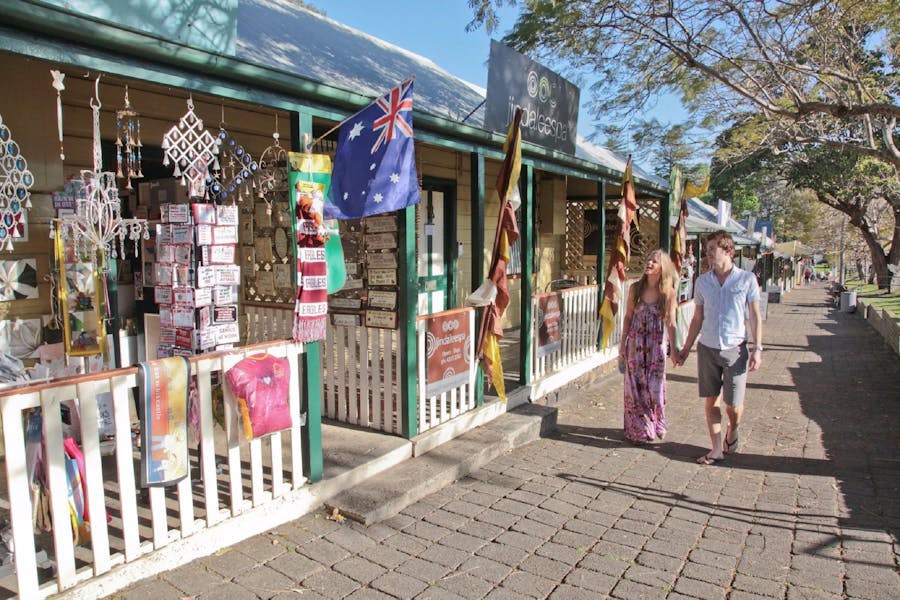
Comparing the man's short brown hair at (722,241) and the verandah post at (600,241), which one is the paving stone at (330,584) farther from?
the verandah post at (600,241)

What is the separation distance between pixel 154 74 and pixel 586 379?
6.45 metres

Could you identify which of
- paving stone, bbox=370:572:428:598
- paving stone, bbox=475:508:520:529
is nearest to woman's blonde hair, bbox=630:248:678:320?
paving stone, bbox=475:508:520:529

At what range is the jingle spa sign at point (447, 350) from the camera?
5.11m

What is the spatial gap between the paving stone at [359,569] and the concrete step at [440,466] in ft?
1.40

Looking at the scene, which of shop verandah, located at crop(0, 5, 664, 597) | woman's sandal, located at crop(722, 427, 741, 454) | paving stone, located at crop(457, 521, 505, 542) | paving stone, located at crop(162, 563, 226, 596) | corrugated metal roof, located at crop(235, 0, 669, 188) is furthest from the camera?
woman's sandal, located at crop(722, 427, 741, 454)

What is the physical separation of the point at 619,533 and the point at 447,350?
208 cm

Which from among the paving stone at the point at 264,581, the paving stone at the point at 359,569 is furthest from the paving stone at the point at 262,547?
the paving stone at the point at 359,569

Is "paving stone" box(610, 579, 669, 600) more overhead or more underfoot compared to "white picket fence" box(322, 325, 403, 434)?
more underfoot

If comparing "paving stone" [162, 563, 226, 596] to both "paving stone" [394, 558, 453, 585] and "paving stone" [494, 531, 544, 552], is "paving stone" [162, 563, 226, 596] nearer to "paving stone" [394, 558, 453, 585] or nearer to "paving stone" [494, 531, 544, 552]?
"paving stone" [394, 558, 453, 585]

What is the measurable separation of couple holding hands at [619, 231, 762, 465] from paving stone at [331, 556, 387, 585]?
308cm

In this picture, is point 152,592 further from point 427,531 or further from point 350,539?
point 427,531

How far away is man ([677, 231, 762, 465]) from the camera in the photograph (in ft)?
16.3

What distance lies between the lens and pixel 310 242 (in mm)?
3840

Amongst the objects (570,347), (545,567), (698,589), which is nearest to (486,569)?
(545,567)
